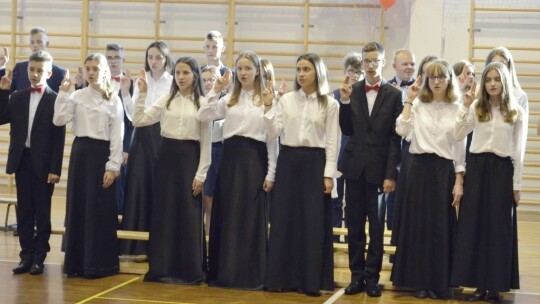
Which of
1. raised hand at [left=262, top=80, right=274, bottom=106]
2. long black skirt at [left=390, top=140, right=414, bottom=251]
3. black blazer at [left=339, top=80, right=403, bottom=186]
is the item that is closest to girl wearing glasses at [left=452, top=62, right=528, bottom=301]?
black blazer at [left=339, top=80, right=403, bottom=186]

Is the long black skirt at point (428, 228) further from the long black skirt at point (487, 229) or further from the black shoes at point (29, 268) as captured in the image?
the black shoes at point (29, 268)

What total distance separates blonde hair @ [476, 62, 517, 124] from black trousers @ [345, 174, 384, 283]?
0.82m

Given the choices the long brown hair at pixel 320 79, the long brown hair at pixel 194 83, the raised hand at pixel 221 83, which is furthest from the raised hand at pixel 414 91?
the long brown hair at pixel 194 83

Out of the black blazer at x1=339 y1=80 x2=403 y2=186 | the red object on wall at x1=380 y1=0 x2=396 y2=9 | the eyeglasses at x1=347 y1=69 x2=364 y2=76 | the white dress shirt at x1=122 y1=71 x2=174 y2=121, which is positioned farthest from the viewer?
the red object on wall at x1=380 y1=0 x2=396 y2=9

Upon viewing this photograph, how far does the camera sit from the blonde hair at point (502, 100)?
18.0 feet

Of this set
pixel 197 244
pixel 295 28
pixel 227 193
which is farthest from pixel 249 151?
pixel 295 28

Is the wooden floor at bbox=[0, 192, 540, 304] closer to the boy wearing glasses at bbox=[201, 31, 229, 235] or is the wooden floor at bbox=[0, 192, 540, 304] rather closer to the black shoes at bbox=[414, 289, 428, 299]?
the black shoes at bbox=[414, 289, 428, 299]

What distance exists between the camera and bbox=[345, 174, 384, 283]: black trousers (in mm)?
5617

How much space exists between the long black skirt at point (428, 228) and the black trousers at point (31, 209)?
2431mm

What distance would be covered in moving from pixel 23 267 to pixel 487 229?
311 cm

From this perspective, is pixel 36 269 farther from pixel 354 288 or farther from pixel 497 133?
pixel 497 133

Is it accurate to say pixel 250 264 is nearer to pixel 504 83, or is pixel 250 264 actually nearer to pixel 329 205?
pixel 329 205

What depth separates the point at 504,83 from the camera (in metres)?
5.51

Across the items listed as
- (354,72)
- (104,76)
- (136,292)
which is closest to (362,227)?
(136,292)
